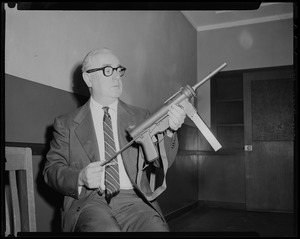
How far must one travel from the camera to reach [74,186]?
4.90ft

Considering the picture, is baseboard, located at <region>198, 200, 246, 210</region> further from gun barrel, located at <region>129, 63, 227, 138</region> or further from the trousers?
gun barrel, located at <region>129, 63, 227, 138</region>

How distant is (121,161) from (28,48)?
2.81 ft

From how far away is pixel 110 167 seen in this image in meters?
1.62

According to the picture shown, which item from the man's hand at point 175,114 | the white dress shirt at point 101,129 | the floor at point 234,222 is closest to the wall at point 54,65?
the white dress shirt at point 101,129

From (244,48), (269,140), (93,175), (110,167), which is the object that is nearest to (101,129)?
(110,167)

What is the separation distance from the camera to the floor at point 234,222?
3523 millimetres

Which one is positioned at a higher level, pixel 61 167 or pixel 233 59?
pixel 233 59

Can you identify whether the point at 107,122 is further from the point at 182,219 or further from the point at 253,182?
the point at 253,182

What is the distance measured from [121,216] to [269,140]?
146 inches

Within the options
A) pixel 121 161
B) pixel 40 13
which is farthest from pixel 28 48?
pixel 121 161

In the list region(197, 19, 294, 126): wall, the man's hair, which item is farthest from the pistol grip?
region(197, 19, 294, 126): wall

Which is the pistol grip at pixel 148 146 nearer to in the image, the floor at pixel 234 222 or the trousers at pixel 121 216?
the trousers at pixel 121 216

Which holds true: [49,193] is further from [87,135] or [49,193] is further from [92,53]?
[92,53]

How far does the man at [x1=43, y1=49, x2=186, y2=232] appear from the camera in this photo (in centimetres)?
148
